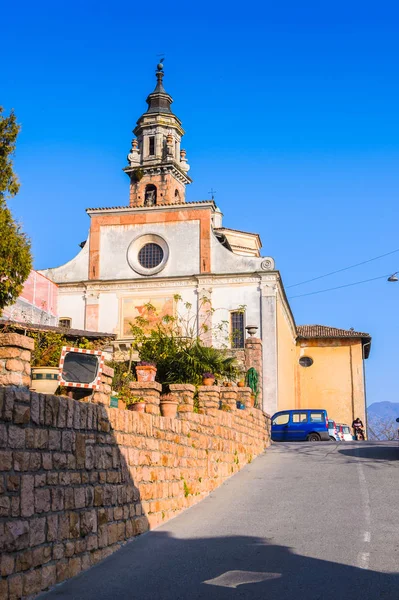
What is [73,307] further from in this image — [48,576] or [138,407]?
A: [48,576]

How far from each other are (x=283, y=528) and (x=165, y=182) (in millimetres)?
36481

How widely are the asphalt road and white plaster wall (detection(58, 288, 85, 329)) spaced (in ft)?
84.7

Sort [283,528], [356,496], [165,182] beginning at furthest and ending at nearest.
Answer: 1. [165,182]
2. [356,496]
3. [283,528]

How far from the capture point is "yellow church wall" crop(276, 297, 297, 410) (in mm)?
40469

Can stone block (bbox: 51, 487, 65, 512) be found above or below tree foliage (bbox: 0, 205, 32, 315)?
below

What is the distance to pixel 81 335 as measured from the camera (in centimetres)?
2556

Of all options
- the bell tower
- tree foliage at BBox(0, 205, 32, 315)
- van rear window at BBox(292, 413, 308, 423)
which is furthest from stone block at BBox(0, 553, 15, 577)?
the bell tower

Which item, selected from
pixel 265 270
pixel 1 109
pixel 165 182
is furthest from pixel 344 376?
pixel 1 109

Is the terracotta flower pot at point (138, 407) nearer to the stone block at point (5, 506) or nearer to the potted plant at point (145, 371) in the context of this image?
the potted plant at point (145, 371)

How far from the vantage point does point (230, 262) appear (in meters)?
41.6

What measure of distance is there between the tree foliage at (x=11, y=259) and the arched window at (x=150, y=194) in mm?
24701

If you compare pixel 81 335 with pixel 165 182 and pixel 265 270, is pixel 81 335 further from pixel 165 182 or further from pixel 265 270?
pixel 165 182

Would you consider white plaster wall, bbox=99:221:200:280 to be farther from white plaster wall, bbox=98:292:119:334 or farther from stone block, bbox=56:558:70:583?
stone block, bbox=56:558:70:583

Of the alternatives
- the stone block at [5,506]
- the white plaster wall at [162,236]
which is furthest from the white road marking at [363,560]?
the white plaster wall at [162,236]
